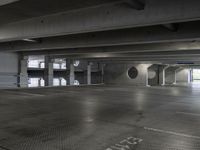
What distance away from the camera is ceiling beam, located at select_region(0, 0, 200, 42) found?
535cm

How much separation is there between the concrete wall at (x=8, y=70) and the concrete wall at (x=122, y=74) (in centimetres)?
1391

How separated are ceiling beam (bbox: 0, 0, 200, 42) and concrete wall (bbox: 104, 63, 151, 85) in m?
19.8

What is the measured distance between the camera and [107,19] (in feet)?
21.0

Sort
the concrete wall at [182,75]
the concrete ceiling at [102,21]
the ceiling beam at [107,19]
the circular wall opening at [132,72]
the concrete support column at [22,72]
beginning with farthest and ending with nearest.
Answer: the concrete wall at [182,75]
the circular wall opening at [132,72]
the concrete support column at [22,72]
the ceiling beam at [107,19]
the concrete ceiling at [102,21]

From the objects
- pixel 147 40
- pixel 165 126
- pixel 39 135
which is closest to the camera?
pixel 39 135

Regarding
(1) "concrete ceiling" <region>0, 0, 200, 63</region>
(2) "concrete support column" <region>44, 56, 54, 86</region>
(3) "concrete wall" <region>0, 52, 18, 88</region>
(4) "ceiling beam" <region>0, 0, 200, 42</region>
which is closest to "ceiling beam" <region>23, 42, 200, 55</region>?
(1) "concrete ceiling" <region>0, 0, 200, 63</region>

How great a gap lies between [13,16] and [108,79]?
23531 mm

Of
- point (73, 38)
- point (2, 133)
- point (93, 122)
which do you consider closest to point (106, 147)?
point (93, 122)

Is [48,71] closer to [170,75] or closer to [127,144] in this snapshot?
[127,144]

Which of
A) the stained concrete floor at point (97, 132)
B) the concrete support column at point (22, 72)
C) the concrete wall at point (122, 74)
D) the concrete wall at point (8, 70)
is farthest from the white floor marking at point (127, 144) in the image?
the concrete wall at point (122, 74)

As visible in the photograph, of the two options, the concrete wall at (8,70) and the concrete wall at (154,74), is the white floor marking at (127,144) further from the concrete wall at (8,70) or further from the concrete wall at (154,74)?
the concrete wall at (154,74)

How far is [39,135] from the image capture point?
4102 mm

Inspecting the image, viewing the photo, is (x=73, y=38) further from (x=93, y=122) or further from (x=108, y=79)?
(x=108, y=79)

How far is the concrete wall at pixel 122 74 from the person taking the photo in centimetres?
2631
